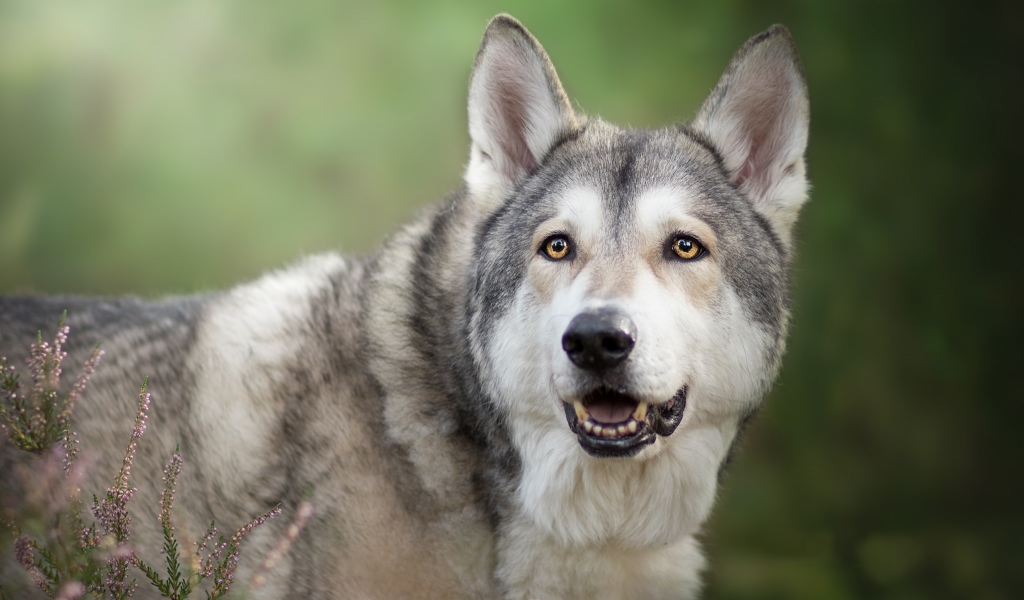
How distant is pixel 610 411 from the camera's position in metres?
2.89

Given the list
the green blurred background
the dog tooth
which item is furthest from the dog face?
the green blurred background

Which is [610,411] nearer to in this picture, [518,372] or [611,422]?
[611,422]

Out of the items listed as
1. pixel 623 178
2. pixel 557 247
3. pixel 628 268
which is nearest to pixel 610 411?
pixel 628 268

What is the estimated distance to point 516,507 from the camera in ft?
10.7

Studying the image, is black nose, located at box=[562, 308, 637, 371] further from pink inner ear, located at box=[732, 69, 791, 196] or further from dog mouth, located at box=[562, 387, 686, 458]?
pink inner ear, located at box=[732, 69, 791, 196]

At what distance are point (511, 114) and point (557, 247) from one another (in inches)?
30.8

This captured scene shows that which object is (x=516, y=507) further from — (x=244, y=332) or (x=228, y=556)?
(x=244, y=332)

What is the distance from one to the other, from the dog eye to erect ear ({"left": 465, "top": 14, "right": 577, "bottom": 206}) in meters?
0.48

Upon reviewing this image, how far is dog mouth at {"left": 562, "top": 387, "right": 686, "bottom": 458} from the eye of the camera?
112 inches

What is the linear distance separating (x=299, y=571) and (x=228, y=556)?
1.97 ft

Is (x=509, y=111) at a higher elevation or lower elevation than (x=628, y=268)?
higher

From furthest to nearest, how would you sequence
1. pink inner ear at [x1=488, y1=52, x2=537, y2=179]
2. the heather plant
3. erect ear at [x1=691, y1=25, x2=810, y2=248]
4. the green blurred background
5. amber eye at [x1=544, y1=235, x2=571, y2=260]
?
the green blurred background
pink inner ear at [x1=488, y1=52, x2=537, y2=179]
erect ear at [x1=691, y1=25, x2=810, y2=248]
amber eye at [x1=544, y1=235, x2=571, y2=260]
the heather plant

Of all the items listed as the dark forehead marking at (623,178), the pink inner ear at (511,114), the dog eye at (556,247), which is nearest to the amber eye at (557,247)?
the dog eye at (556,247)

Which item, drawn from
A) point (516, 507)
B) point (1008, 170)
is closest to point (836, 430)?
point (1008, 170)
